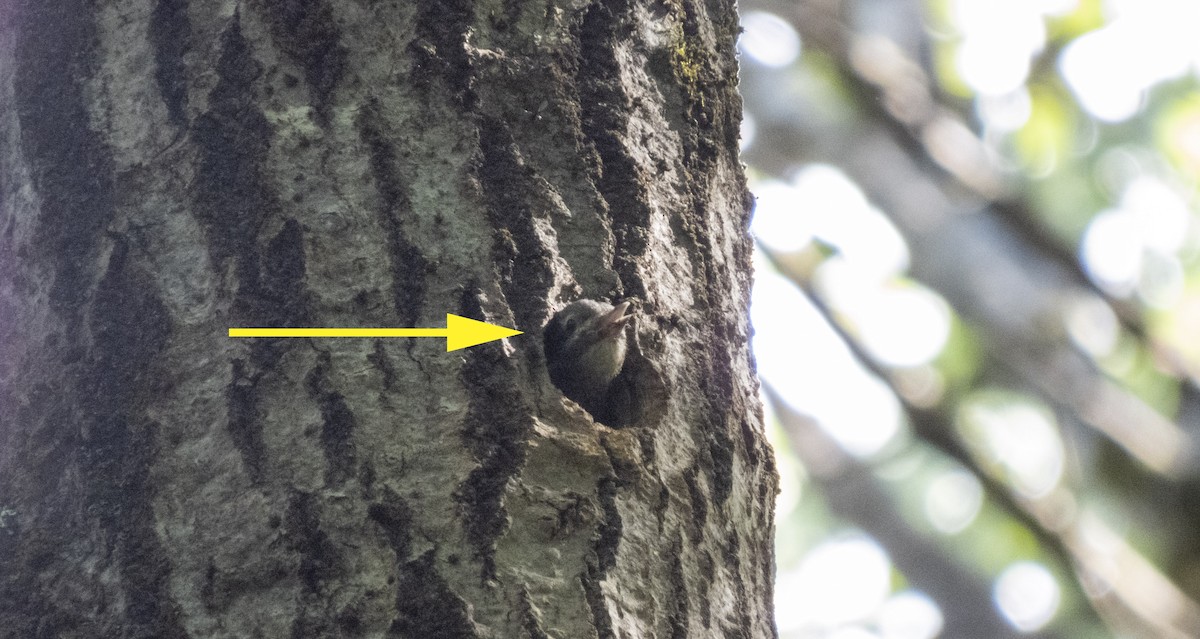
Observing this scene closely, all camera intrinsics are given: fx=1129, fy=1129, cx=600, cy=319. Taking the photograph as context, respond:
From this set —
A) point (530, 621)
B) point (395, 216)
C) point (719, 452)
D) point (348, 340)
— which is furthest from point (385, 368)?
point (719, 452)

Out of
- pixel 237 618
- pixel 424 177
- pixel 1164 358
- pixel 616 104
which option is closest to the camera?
pixel 237 618

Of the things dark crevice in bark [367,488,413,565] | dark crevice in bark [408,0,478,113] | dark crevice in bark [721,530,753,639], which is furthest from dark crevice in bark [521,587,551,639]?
dark crevice in bark [408,0,478,113]

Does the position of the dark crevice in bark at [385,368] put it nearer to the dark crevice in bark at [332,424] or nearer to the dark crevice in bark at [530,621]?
the dark crevice in bark at [332,424]

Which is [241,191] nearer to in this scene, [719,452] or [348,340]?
[348,340]

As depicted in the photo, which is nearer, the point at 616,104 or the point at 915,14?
the point at 616,104

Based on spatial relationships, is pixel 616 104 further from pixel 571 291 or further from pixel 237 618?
pixel 237 618

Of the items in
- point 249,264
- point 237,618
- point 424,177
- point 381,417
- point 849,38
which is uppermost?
point 849,38

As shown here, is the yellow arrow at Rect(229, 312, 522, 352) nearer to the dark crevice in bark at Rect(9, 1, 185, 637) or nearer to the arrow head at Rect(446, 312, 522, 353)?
the arrow head at Rect(446, 312, 522, 353)

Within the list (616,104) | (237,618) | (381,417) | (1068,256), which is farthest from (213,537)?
(1068,256)
